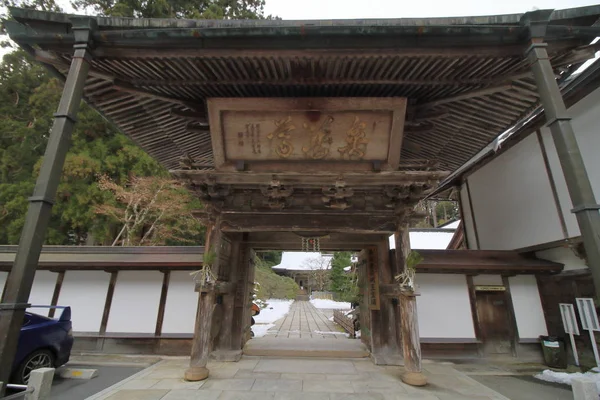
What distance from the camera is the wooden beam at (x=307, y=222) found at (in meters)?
6.49

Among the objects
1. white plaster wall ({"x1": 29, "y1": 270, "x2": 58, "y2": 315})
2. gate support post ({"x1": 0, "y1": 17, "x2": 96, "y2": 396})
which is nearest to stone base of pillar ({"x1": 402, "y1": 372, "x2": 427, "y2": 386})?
gate support post ({"x1": 0, "y1": 17, "x2": 96, "y2": 396})

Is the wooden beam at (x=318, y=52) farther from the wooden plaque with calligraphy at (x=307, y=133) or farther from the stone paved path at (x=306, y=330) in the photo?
the stone paved path at (x=306, y=330)

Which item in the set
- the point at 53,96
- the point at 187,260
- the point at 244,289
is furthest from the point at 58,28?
the point at 53,96

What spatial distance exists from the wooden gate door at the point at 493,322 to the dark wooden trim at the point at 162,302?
886 centimetres

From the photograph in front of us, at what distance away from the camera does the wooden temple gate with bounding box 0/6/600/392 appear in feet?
12.4

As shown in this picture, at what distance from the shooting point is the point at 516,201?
8742 millimetres

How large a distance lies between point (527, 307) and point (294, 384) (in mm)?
6915

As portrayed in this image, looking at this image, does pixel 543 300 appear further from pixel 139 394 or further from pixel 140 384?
pixel 140 384

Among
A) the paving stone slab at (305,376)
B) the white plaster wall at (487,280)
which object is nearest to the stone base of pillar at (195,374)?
the paving stone slab at (305,376)

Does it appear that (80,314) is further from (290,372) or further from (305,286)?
(305,286)

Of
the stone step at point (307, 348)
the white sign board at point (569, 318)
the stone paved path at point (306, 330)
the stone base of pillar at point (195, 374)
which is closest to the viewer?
the stone base of pillar at point (195, 374)

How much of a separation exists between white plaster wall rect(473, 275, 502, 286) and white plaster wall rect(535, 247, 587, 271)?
1461mm

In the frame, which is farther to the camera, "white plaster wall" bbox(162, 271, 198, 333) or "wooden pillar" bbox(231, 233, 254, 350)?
"white plaster wall" bbox(162, 271, 198, 333)

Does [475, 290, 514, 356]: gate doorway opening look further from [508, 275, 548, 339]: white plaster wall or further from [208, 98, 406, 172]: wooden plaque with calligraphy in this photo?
[208, 98, 406, 172]: wooden plaque with calligraphy
